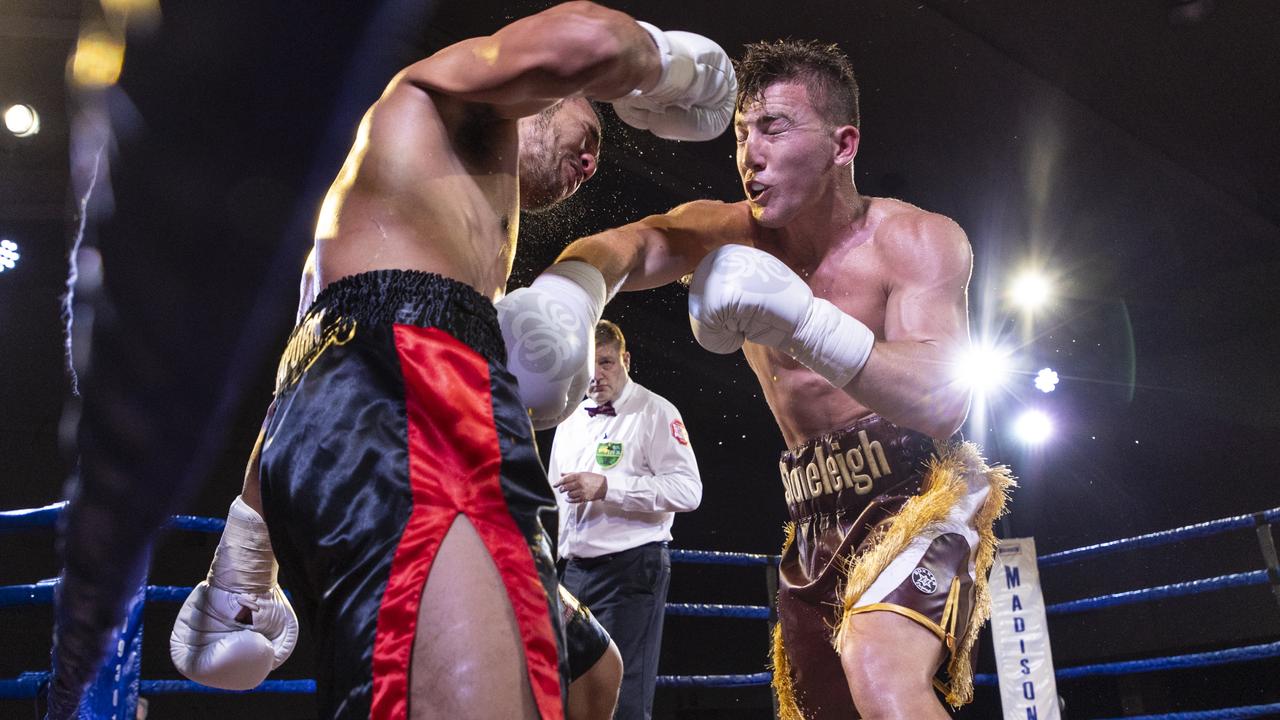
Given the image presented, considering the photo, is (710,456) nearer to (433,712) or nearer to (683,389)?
(683,389)

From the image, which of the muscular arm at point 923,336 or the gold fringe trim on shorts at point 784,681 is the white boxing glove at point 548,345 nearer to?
the muscular arm at point 923,336

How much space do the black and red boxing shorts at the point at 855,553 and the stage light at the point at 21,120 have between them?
4166 millimetres

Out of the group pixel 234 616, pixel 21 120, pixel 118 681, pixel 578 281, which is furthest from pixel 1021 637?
pixel 21 120

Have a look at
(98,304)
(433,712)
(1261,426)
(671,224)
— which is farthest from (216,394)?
(1261,426)

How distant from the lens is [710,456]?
24.7 ft

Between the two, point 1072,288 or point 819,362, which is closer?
point 819,362

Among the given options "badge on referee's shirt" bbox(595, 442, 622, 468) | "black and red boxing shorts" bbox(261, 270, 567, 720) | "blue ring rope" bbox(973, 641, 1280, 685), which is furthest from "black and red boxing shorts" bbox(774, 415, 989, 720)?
"blue ring rope" bbox(973, 641, 1280, 685)

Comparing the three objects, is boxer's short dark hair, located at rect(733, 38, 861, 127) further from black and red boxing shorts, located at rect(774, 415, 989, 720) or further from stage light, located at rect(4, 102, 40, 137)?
stage light, located at rect(4, 102, 40, 137)

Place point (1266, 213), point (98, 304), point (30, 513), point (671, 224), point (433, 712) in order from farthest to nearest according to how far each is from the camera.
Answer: point (1266, 213), point (98, 304), point (30, 513), point (671, 224), point (433, 712)

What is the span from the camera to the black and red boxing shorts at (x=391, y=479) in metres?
1.01

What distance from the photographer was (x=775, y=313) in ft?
5.37

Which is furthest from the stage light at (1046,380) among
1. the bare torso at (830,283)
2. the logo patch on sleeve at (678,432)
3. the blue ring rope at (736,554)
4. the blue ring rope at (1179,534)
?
the bare torso at (830,283)

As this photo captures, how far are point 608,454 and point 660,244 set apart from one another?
4.91 ft

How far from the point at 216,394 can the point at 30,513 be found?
2.35 metres
